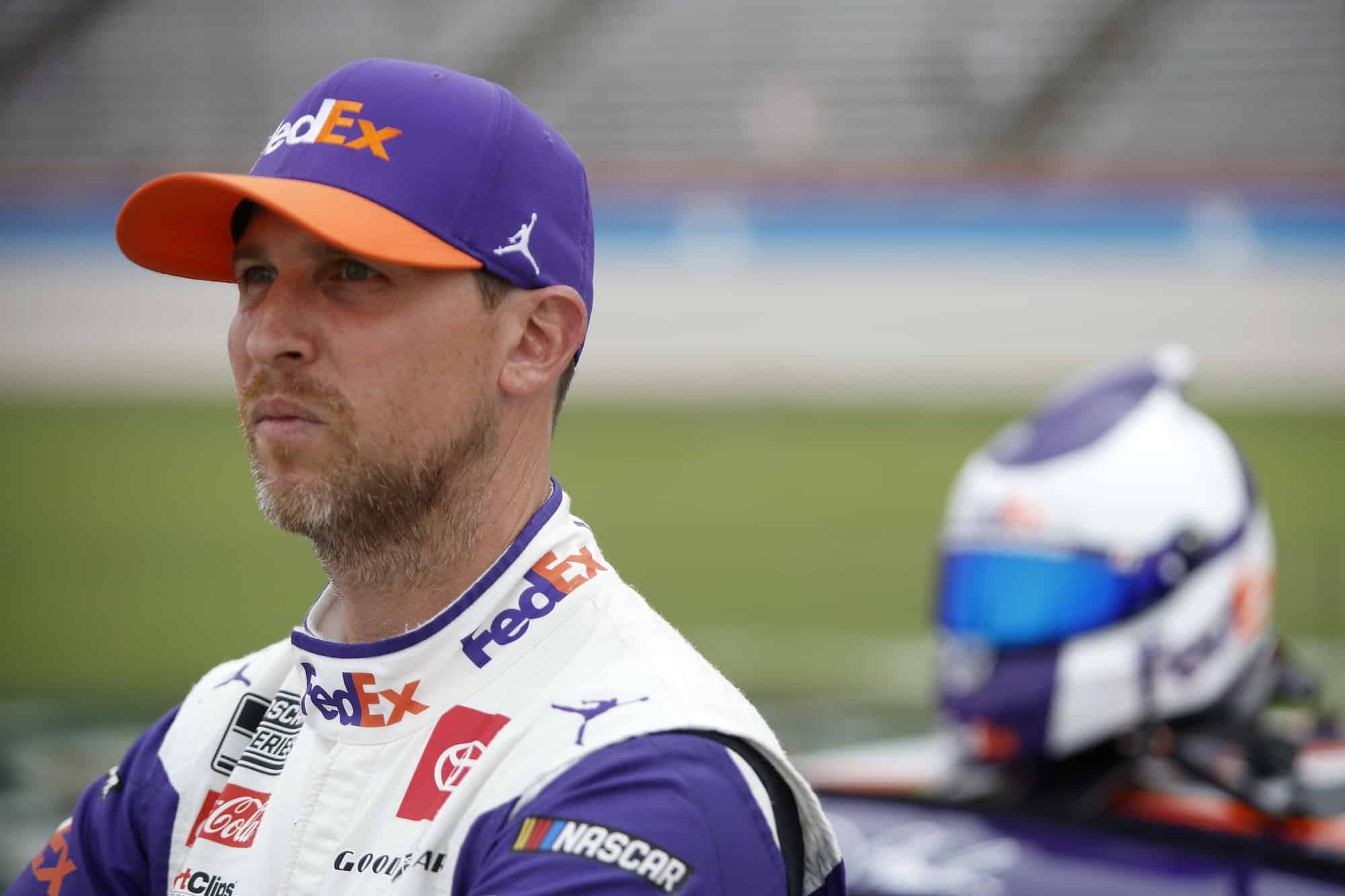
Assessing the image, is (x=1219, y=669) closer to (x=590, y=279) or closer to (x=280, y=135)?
(x=590, y=279)

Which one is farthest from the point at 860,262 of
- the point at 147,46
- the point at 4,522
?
the point at 147,46

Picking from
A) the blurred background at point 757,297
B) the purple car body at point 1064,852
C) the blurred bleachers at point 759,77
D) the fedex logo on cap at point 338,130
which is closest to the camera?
the fedex logo on cap at point 338,130

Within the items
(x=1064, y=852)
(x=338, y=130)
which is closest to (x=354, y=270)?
(x=338, y=130)

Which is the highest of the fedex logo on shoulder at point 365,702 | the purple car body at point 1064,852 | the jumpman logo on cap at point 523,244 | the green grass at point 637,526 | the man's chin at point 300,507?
the jumpman logo on cap at point 523,244

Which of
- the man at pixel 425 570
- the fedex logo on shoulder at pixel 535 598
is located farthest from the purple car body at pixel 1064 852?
the fedex logo on shoulder at pixel 535 598

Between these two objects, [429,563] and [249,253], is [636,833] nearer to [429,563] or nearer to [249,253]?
[429,563]

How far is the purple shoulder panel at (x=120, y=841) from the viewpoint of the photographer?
185cm

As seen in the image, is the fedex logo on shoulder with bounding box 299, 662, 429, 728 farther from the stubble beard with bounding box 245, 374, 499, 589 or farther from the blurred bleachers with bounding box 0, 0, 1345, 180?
the blurred bleachers with bounding box 0, 0, 1345, 180

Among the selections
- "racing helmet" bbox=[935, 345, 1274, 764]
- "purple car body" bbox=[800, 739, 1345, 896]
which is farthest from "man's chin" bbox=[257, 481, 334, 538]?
"racing helmet" bbox=[935, 345, 1274, 764]

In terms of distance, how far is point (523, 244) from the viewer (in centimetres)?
173

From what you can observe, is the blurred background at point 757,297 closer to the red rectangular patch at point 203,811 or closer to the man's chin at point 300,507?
the red rectangular patch at point 203,811

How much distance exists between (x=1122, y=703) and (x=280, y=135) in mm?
2357

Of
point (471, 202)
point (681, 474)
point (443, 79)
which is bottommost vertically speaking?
point (681, 474)

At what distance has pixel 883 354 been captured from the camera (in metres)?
17.6
